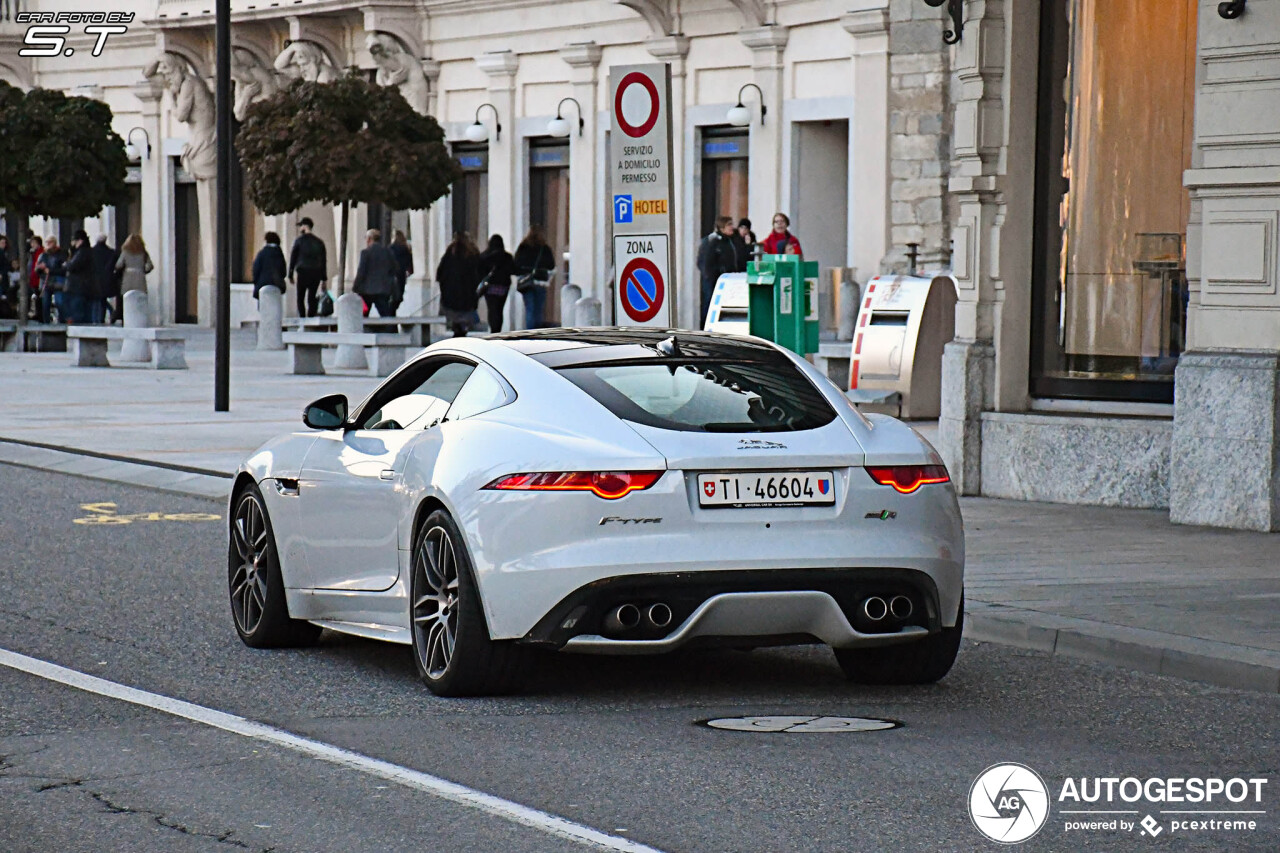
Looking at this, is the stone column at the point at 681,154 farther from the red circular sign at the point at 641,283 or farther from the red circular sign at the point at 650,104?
the red circular sign at the point at 650,104

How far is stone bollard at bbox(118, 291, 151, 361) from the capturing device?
32.2 metres

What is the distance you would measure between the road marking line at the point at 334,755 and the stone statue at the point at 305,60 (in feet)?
112

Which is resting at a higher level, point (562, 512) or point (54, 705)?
point (562, 512)

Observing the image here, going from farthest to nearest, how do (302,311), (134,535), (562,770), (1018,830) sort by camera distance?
(302,311), (134,535), (562,770), (1018,830)

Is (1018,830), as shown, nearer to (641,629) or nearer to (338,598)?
(641,629)

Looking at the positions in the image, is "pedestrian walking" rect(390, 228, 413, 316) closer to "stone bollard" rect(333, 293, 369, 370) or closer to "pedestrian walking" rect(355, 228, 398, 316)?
"pedestrian walking" rect(355, 228, 398, 316)

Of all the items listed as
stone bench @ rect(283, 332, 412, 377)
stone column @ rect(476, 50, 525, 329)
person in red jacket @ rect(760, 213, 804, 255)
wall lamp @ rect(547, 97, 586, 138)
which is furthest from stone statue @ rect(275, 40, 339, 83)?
person in red jacket @ rect(760, 213, 804, 255)

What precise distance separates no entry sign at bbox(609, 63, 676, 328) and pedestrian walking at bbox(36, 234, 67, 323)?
32340mm

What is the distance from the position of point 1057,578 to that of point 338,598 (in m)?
3.73

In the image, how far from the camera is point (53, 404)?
24234 mm

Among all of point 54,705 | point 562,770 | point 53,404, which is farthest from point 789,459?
point 53,404

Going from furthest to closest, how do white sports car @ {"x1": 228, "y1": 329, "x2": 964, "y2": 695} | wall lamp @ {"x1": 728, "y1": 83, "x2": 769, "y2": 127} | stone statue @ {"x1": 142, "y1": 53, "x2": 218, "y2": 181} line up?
stone statue @ {"x1": 142, "y1": 53, "x2": 218, "y2": 181}
wall lamp @ {"x1": 728, "y1": 83, "x2": 769, "y2": 127}
white sports car @ {"x1": 228, "y1": 329, "x2": 964, "y2": 695}

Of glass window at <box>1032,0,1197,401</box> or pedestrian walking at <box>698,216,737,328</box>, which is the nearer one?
glass window at <box>1032,0,1197,401</box>

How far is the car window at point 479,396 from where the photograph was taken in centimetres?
796
